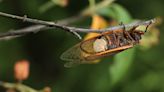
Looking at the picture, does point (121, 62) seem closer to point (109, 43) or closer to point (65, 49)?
point (109, 43)

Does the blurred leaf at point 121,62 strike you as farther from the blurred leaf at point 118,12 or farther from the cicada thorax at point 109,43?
the cicada thorax at point 109,43

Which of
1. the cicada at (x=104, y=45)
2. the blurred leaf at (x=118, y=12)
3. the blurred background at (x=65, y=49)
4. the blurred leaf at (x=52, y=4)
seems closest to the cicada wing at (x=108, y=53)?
the cicada at (x=104, y=45)

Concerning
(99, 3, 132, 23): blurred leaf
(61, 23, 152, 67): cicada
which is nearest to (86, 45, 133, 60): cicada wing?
(61, 23, 152, 67): cicada

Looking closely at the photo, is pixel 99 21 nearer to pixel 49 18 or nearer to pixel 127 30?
pixel 127 30

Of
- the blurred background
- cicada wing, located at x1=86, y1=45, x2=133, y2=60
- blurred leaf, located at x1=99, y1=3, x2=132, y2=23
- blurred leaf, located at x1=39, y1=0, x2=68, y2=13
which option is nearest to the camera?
cicada wing, located at x1=86, y1=45, x2=133, y2=60

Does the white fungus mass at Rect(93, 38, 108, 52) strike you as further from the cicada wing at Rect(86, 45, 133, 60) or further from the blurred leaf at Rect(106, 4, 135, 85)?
the blurred leaf at Rect(106, 4, 135, 85)

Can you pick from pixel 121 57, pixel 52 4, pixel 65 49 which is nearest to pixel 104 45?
pixel 121 57
